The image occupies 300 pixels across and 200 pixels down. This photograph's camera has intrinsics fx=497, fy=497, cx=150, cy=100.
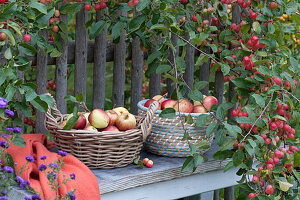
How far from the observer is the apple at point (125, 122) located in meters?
2.26

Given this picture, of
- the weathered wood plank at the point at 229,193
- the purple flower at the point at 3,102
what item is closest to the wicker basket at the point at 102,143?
the purple flower at the point at 3,102

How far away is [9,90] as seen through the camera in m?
1.94

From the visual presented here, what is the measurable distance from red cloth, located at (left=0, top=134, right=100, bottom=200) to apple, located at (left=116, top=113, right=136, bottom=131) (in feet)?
0.90

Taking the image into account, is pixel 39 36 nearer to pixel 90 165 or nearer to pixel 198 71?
pixel 90 165

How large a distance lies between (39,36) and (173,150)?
2.75 feet

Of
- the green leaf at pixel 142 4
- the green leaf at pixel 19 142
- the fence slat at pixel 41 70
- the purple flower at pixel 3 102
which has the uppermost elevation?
the green leaf at pixel 142 4

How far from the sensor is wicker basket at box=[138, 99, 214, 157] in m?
2.35

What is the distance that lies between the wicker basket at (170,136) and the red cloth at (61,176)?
0.45 metres

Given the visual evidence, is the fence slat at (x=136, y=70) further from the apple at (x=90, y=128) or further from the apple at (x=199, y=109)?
the apple at (x=90, y=128)

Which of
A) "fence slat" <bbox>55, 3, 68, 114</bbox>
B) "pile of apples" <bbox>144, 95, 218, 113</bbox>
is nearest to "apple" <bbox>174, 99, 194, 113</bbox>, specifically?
"pile of apples" <bbox>144, 95, 218, 113</bbox>

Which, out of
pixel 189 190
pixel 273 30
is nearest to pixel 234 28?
pixel 273 30

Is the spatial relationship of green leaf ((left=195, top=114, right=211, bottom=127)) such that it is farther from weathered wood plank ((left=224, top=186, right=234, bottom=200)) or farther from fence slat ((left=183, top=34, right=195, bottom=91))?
weathered wood plank ((left=224, top=186, right=234, bottom=200))

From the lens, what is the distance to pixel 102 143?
2.13 metres

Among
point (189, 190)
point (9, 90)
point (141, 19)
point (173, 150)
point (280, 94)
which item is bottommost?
point (189, 190)
